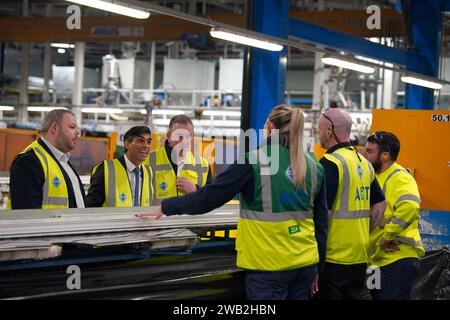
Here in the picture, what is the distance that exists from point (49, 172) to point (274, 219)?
4.68 ft

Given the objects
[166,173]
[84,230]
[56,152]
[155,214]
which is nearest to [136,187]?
[166,173]

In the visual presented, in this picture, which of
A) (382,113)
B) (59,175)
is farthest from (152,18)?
(59,175)

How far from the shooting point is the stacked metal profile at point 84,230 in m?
2.99

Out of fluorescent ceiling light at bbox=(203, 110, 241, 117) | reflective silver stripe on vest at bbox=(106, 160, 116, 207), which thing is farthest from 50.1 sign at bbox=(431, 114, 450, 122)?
fluorescent ceiling light at bbox=(203, 110, 241, 117)

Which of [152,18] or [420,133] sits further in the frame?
[152,18]

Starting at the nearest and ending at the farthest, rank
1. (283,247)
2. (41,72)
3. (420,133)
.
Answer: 1. (283,247)
2. (420,133)
3. (41,72)

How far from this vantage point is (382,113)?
7.02 meters

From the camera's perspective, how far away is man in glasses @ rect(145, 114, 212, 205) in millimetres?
5039

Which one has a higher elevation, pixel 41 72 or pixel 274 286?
pixel 41 72

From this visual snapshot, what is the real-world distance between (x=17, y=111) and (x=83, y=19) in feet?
21.8

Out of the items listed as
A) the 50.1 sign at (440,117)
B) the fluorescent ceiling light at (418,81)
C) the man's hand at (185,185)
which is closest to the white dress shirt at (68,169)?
the man's hand at (185,185)

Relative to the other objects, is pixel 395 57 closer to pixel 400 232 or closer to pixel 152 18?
pixel 152 18

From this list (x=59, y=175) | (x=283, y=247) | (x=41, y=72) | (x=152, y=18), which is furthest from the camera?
(x=41, y=72)
